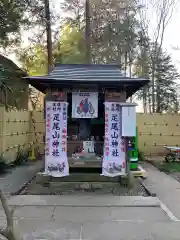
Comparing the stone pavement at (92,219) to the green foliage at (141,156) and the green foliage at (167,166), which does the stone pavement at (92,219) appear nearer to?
the green foliage at (167,166)

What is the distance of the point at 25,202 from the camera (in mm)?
7695

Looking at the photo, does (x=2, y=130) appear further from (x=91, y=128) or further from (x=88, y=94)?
(x=88, y=94)

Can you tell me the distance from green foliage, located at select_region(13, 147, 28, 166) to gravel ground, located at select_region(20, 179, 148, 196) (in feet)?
15.0

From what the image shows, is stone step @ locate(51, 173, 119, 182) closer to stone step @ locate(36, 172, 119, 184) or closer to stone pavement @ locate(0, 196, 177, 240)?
stone step @ locate(36, 172, 119, 184)

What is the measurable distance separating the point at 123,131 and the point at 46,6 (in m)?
11.2

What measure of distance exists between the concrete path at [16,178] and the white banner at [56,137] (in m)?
0.95

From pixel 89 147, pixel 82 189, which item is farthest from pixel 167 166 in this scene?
pixel 82 189

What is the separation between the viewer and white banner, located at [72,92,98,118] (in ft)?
31.2

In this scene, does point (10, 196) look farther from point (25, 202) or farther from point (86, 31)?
point (86, 31)

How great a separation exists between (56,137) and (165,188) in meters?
2.92

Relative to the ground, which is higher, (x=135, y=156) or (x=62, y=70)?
(x=62, y=70)

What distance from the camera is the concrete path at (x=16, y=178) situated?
30.1 feet

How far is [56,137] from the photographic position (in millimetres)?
9391

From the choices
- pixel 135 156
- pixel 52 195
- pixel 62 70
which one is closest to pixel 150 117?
pixel 135 156
